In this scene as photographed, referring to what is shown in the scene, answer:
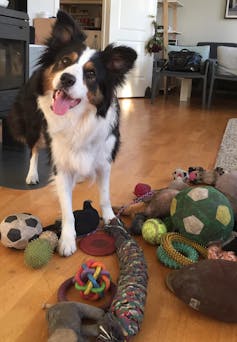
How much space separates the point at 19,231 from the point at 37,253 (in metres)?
0.15

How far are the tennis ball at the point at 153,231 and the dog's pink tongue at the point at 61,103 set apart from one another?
0.55 m

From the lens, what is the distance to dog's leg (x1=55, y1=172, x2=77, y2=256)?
4.67 feet

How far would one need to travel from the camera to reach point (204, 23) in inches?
314

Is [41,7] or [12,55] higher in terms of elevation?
[41,7]

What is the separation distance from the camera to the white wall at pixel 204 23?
25.7 ft

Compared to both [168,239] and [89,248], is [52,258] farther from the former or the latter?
[168,239]

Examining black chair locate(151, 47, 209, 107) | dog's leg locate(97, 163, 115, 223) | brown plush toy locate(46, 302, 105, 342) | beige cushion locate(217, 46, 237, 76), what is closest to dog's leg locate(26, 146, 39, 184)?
dog's leg locate(97, 163, 115, 223)

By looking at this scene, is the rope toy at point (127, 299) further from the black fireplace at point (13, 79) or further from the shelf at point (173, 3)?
the shelf at point (173, 3)

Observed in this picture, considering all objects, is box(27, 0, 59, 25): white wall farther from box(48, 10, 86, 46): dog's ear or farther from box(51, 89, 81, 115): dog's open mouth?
box(51, 89, 81, 115): dog's open mouth

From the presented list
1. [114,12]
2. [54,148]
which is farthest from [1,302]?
[114,12]

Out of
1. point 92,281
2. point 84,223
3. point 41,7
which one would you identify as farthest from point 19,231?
point 41,7

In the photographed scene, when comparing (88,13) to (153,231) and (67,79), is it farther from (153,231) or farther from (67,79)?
(153,231)

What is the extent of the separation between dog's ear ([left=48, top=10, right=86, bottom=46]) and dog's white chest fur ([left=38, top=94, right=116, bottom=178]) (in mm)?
220

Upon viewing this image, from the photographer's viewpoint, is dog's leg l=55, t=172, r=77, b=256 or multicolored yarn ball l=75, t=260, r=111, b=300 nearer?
multicolored yarn ball l=75, t=260, r=111, b=300
